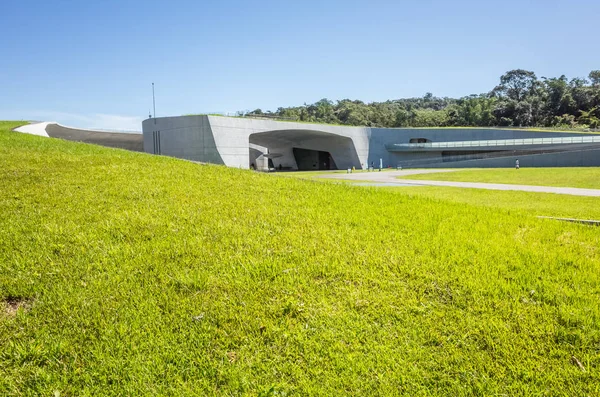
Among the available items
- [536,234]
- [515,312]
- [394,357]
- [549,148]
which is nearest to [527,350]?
[515,312]

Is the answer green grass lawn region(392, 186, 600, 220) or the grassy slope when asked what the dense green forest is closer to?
green grass lawn region(392, 186, 600, 220)

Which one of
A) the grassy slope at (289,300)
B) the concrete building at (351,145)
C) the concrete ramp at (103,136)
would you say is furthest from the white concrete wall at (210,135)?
the grassy slope at (289,300)

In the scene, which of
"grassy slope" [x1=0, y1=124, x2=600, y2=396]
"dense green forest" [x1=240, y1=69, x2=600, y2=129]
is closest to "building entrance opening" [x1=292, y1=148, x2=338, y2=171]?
"dense green forest" [x1=240, y1=69, x2=600, y2=129]

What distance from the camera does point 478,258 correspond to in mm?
4367

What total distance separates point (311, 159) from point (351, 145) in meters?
12.5

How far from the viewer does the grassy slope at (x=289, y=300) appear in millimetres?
2742

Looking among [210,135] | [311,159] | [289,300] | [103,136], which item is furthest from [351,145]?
[289,300]

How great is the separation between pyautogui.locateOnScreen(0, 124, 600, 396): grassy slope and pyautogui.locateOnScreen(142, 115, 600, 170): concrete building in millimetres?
28881

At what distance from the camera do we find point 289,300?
3.54 m

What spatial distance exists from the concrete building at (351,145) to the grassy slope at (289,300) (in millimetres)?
28881

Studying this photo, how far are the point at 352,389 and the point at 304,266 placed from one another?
1666 mm

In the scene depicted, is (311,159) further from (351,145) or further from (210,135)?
(210,135)

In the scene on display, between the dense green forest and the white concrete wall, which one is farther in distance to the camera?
the dense green forest

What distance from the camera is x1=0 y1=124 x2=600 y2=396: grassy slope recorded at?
2.74 m
